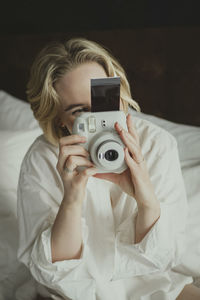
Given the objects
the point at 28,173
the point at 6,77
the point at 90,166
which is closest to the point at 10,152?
the point at 28,173

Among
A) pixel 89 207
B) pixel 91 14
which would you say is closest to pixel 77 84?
pixel 89 207

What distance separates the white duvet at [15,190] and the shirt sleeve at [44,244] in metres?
0.20

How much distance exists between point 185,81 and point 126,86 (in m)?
0.45

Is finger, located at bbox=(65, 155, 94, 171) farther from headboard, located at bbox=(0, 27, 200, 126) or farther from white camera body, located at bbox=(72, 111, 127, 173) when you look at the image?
headboard, located at bbox=(0, 27, 200, 126)

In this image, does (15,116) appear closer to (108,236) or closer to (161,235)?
(108,236)

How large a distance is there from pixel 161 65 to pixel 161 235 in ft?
2.34

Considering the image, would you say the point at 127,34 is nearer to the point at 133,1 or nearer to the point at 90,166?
the point at 133,1

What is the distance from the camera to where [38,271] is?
0.77 metres

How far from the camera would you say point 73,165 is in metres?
0.68

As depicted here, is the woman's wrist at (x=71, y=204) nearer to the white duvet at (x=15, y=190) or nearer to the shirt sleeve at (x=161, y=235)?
→ the shirt sleeve at (x=161, y=235)

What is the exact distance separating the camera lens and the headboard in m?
0.68

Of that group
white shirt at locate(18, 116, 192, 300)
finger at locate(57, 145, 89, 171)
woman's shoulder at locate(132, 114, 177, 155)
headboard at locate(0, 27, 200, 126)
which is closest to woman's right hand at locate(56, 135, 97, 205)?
finger at locate(57, 145, 89, 171)

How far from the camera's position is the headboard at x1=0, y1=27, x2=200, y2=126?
122cm

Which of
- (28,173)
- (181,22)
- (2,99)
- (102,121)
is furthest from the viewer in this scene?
(2,99)
